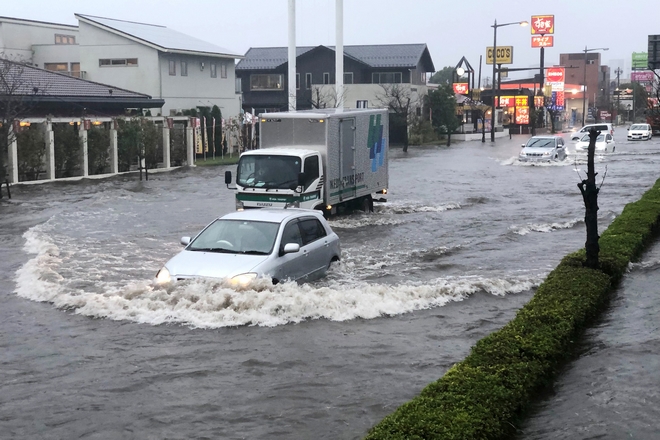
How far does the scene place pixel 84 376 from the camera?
34.0 ft

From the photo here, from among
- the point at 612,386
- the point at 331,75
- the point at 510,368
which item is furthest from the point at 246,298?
the point at 331,75

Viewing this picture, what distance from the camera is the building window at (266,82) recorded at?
8262 centimetres

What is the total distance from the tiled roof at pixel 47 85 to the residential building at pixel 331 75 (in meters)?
30.9

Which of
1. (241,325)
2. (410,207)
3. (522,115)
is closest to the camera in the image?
(241,325)

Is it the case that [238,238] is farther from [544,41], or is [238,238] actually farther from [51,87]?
[544,41]

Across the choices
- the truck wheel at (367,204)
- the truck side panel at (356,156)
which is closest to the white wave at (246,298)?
the truck side panel at (356,156)

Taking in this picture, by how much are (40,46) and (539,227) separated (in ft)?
145

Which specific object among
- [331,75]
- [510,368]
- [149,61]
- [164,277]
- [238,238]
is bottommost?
[510,368]

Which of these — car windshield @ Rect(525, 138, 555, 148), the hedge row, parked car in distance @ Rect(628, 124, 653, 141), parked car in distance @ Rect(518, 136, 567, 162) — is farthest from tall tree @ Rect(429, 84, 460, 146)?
the hedge row

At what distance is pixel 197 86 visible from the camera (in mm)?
56938

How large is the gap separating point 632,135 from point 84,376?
7049 centimetres

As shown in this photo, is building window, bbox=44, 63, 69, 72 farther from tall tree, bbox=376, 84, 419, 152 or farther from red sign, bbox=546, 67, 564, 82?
red sign, bbox=546, 67, 564, 82

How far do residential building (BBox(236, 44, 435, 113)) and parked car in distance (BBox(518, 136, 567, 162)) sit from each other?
28040mm

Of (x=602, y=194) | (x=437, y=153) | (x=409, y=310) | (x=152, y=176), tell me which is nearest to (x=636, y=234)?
(x=409, y=310)
